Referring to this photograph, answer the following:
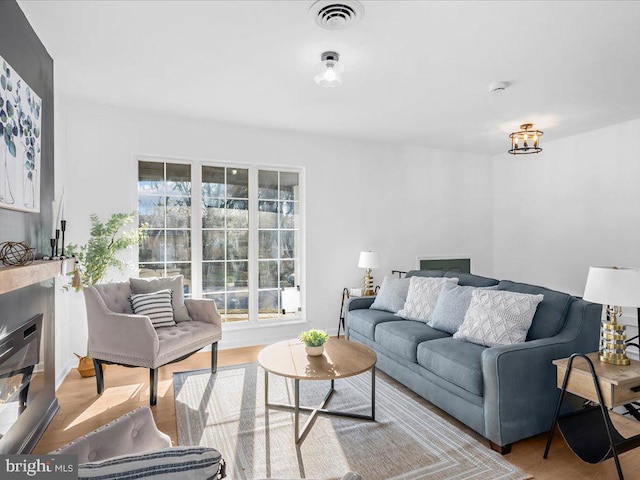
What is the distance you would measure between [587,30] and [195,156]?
144 inches

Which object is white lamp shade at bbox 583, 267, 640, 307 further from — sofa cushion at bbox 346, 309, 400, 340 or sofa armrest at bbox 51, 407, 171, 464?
sofa armrest at bbox 51, 407, 171, 464

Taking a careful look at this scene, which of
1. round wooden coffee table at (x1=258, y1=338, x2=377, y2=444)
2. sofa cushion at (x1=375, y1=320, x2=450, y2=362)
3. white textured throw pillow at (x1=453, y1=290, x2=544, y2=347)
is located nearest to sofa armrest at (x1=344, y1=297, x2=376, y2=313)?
sofa cushion at (x1=375, y1=320, x2=450, y2=362)

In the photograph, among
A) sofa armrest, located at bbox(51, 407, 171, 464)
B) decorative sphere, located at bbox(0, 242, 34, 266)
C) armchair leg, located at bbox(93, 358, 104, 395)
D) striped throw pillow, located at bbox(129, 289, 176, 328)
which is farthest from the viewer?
striped throw pillow, located at bbox(129, 289, 176, 328)

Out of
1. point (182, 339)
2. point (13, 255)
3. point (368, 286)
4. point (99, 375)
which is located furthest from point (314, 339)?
point (368, 286)

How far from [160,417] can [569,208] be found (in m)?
5.31

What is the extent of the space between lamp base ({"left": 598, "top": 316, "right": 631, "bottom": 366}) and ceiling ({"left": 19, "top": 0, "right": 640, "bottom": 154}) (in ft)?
6.05

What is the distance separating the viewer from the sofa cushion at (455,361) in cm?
237

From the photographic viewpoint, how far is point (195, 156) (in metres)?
4.24

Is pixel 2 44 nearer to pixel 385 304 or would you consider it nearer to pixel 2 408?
pixel 2 408

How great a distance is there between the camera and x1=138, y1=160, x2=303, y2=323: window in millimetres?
4152

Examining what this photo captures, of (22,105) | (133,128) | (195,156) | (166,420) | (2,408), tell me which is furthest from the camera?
(195,156)

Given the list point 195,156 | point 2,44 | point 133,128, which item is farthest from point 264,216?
point 2,44

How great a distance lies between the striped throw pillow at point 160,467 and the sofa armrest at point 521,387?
1906 mm

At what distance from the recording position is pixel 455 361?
2525 mm
